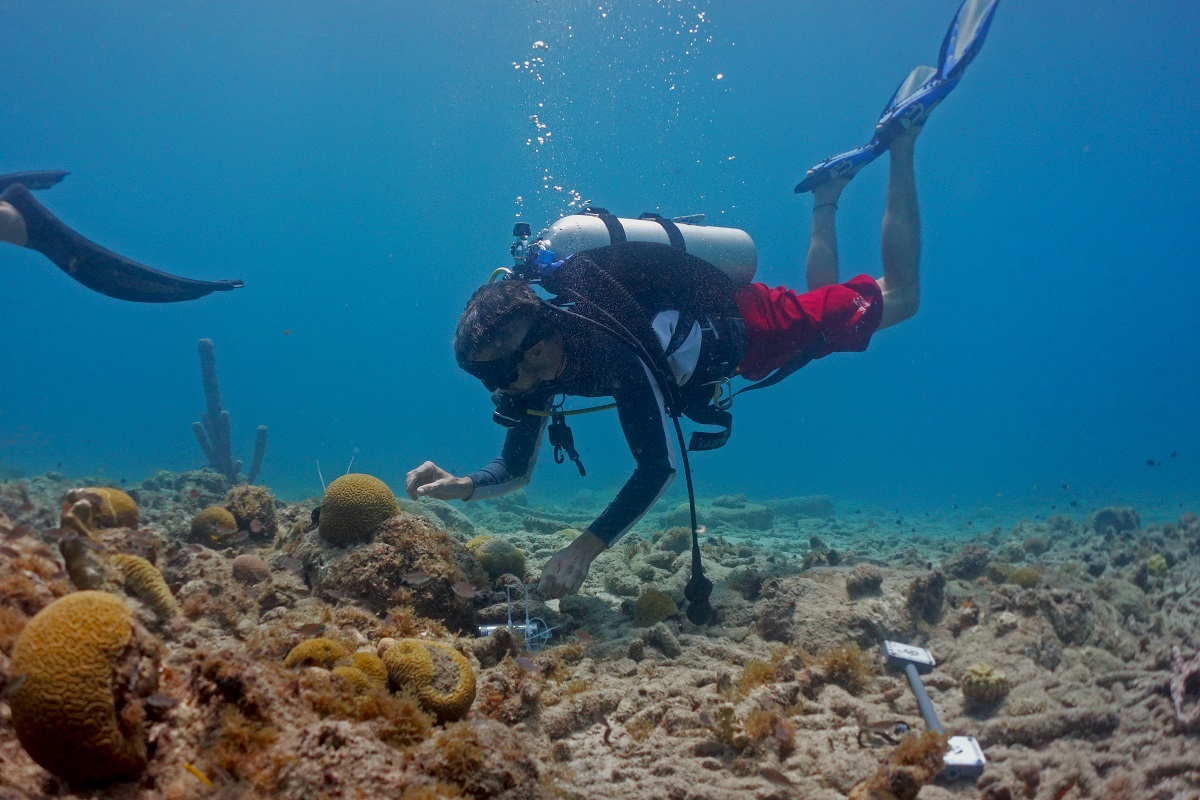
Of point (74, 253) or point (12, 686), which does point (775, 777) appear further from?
point (74, 253)

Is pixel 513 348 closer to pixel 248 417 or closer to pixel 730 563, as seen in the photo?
pixel 730 563

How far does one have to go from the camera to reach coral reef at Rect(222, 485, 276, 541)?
20.2 ft

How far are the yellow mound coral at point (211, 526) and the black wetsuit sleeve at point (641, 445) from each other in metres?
4.05

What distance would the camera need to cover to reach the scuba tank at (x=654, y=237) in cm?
580

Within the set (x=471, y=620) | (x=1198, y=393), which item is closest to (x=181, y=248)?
(x=471, y=620)

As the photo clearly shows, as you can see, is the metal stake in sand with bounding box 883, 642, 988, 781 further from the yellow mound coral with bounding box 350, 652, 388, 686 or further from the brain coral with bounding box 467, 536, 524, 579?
the brain coral with bounding box 467, 536, 524, 579

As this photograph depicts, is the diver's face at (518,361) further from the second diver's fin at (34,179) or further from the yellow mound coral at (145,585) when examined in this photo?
the second diver's fin at (34,179)

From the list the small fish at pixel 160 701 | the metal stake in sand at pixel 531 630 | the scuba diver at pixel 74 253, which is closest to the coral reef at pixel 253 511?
the scuba diver at pixel 74 253

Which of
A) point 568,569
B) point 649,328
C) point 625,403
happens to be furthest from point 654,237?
point 568,569

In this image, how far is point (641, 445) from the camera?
471 cm

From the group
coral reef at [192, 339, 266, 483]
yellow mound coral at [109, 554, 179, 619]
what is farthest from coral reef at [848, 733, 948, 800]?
coral reef at [192, 339, 266, 483]

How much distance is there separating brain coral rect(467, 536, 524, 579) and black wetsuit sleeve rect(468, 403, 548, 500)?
21.8 inches

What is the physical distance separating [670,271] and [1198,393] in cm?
15120

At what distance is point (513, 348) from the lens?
470 centimetres
